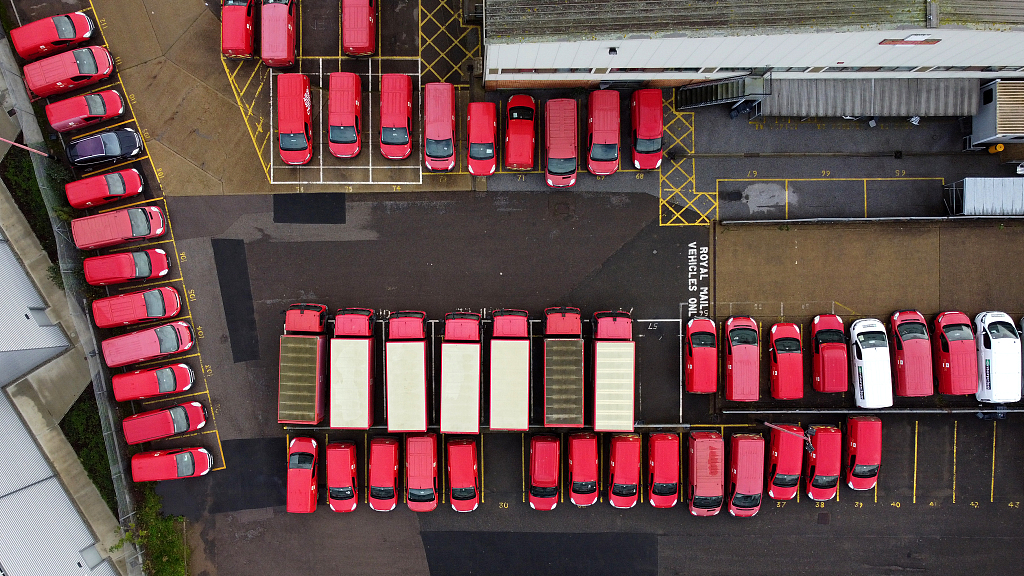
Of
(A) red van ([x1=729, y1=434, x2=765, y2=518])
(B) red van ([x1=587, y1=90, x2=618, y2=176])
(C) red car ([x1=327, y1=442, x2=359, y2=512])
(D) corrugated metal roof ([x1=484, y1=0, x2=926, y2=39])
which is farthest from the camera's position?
(C) red car ([x1=327, y1=442, x2=359, y2=512])

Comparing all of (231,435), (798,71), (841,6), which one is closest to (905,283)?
(798,71)

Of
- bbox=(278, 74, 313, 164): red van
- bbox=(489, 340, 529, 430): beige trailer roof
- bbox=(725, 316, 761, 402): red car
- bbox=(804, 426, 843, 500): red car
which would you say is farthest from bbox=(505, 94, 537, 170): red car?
bbox=(804, 426, 843, 500): red car

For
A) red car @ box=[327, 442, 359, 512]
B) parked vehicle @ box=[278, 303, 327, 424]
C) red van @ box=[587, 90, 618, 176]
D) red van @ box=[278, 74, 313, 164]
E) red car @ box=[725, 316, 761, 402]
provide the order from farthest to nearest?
red car @ box=[327, 442, 359, 512]
red car @ box=[725, 316, 761, 402]
red van @ box=[278, 74, 313, 164]
red van @ box=[587, 90, 618, 176]
parked vehicle @ box=[278, 303, 327, 424]

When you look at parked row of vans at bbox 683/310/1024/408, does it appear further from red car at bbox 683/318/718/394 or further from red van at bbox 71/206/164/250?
red van at bbox 71/206/164/250

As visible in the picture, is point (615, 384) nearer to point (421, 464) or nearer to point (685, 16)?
point (421, 464)

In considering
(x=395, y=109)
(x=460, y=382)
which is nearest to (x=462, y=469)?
(x=460, y=382)

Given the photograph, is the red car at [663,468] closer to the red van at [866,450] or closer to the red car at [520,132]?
the red van at [866,450]

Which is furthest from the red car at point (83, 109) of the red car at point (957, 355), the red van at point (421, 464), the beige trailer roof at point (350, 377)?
the red car at point (957, 355)
